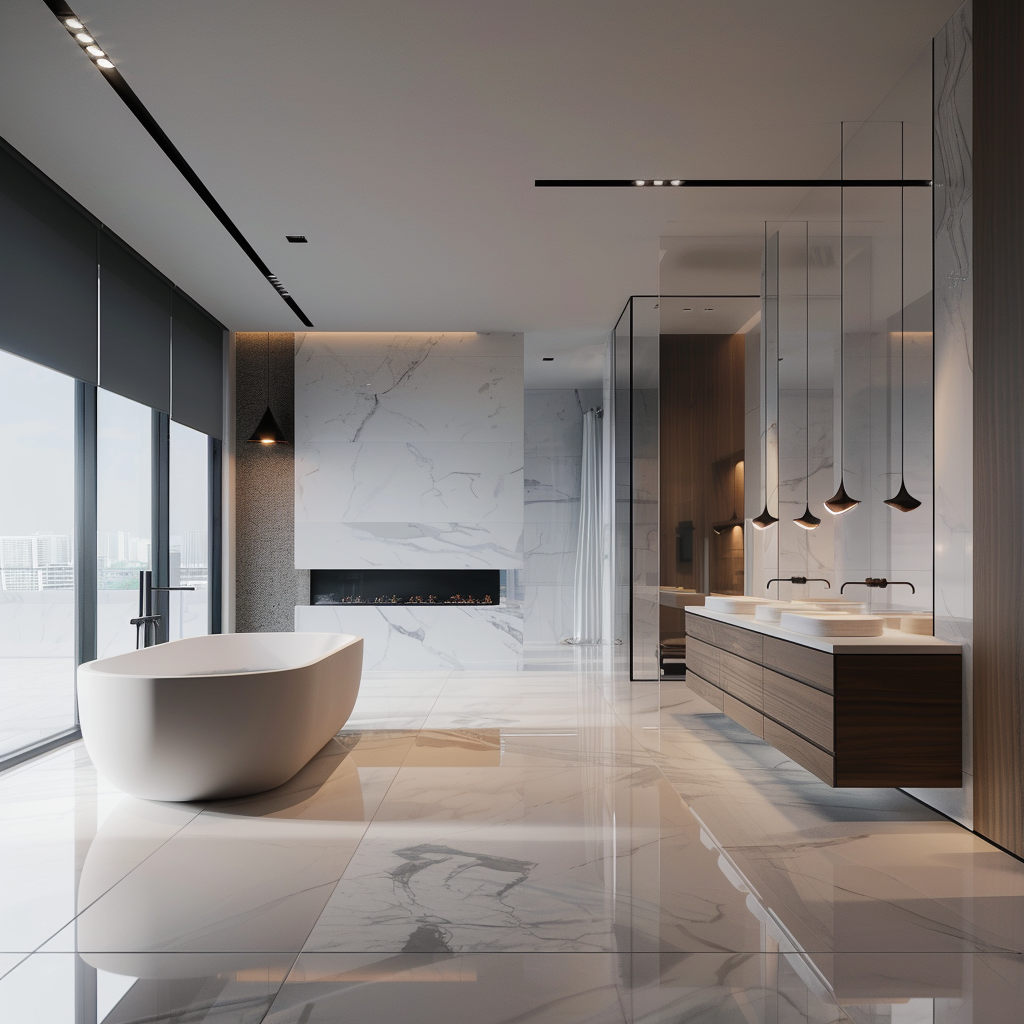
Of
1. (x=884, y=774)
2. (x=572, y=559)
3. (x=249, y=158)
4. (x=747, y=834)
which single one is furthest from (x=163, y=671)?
(x=572, y=559)

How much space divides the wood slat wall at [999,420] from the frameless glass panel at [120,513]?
4.39m

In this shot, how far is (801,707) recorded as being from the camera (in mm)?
3244

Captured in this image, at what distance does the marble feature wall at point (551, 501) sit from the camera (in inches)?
367

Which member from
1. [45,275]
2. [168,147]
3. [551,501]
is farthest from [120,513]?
[551,501]

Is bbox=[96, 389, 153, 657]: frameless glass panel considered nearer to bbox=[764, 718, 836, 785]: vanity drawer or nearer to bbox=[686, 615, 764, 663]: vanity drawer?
bbox=[686, 615, 764, 663]: vanity drawer

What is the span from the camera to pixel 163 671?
174 inches

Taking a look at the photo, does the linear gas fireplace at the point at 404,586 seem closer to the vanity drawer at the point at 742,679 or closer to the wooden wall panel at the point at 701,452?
the wooden wall panel at the point at 701,452

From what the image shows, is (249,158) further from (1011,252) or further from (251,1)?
(1011,252)

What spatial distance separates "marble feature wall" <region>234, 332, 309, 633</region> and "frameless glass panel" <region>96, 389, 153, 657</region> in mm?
1594

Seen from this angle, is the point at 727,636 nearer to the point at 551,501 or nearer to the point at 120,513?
the point at 120,513

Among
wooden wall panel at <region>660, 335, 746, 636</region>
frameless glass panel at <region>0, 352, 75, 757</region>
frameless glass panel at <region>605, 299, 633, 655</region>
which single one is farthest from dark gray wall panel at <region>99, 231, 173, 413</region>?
wooden wall panel at <region>660, 335, 746, 636</region>

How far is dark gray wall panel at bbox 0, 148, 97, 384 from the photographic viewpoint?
12.7ft

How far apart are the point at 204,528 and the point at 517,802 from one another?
428 centimetres

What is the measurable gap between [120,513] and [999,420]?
185 inches
